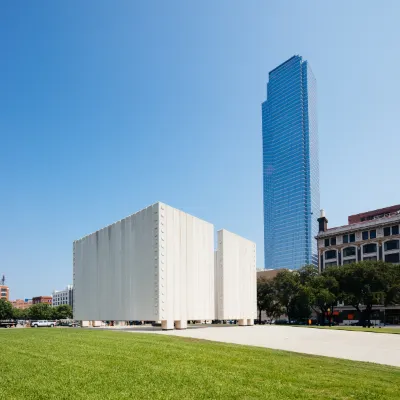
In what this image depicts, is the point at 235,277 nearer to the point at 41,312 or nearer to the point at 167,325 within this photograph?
the point at 167,325

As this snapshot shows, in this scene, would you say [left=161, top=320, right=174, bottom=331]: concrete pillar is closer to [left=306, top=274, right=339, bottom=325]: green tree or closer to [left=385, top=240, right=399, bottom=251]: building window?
[left=306, top=274, right=339, bottom=325]: green tree

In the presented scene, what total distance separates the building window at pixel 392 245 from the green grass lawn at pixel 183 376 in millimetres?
85652

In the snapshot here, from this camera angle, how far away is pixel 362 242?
101 m

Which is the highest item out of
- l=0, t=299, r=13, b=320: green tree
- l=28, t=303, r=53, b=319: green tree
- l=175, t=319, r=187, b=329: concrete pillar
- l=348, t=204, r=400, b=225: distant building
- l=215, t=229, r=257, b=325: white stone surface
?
l=348, t=204, r=400, b=225: distant building

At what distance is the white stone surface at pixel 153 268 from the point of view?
134 feet

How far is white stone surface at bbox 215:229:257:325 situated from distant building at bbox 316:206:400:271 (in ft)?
156

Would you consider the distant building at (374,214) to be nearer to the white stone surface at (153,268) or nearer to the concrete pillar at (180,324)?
the white stone surface at (153,268)

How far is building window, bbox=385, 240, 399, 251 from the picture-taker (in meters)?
93.7

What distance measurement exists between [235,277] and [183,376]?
148ft

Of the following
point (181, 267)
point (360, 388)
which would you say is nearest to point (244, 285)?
point (181, 267)

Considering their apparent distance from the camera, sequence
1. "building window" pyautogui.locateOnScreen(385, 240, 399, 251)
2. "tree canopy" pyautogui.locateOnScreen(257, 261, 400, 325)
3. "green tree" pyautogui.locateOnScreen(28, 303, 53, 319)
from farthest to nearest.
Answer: "green tree" pyautogui.locateOnScreen(28, 303, 53, 319) < "building window" pyautogui.locateOnScreen(385, 240, 399, 251) < "tree canopy" pyautogui.locateOnScreen(257, 261, 400, 325)

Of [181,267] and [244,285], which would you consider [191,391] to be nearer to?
[181,267]

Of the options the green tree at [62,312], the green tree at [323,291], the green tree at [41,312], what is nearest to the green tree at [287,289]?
the green tree at [323,291]

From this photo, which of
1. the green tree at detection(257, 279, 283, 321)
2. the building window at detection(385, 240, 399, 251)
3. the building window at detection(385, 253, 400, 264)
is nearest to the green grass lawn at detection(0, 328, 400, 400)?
the green tree at detection(257, 279, 283, 321)
